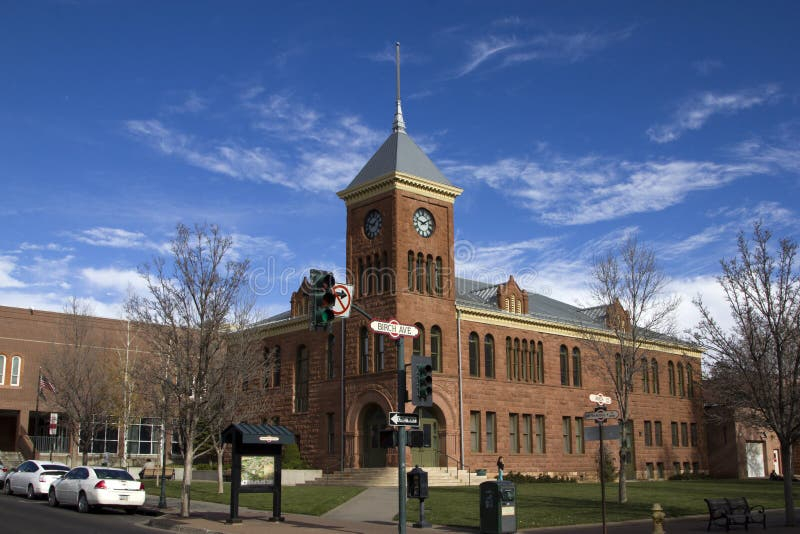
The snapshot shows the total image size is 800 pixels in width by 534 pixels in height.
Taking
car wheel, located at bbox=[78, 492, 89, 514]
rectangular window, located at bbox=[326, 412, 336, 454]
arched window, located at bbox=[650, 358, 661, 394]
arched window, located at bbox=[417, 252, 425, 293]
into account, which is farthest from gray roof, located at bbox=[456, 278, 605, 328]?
car wheel, located at bbox=[78, 492, 89, 514]

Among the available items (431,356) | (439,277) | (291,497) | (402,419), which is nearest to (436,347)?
(431,356)

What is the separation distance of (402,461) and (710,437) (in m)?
50.4

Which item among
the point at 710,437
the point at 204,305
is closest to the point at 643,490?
the point at 204,305

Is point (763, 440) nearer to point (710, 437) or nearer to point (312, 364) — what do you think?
point (710, 437)

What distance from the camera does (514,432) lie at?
153 ft

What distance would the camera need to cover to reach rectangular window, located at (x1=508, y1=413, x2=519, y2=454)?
152 feet

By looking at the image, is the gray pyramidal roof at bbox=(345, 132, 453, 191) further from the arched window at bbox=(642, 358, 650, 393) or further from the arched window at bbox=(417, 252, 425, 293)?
the arched window at bbox=(642, 358, 650, 393)

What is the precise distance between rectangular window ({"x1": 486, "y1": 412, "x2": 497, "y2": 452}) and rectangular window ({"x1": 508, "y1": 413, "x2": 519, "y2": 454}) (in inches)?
54.0

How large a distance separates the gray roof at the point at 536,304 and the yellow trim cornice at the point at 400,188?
19.7 ft

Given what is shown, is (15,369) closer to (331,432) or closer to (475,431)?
(331,432)

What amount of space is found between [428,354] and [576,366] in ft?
46.2

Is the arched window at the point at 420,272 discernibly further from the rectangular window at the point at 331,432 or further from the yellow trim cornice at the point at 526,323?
the rectangular window at the point at 331,432

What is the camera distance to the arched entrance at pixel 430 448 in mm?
41094

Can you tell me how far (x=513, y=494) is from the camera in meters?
19.9
